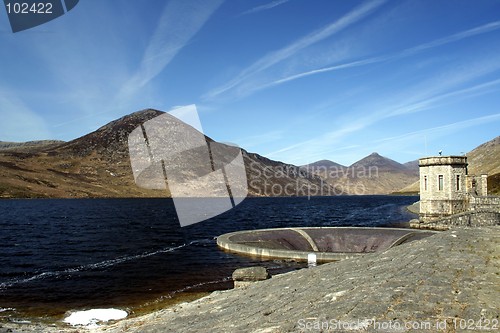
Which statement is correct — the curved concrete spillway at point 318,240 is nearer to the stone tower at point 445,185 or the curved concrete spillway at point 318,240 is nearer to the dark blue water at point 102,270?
the dark blue water at point 102,270

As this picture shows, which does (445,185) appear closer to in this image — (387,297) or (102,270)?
(102,270)

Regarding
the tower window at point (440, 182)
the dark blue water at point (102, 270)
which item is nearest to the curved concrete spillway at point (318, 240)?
the dark blue water at point (102, 270)

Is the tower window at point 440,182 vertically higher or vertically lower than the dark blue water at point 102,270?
higher

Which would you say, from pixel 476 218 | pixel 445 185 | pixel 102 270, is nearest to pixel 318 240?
pixel 102 270

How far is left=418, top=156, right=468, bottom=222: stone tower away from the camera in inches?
2082

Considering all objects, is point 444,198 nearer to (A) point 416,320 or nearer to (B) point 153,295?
(B) point 153,295

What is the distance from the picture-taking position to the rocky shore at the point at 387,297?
6.34 meters

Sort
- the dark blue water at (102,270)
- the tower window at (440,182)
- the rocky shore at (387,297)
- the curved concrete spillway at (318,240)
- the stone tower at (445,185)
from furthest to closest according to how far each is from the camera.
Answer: the tower window at (440,182)
the stone tower at (445,185)
the curved concrete spillway at (318,240)
the dark blue water at (102,270)
the rocky shore at (387,297)

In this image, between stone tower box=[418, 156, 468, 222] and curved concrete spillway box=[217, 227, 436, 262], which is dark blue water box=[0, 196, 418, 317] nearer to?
curved concrete spillway box=[217, 227, 436, 262]

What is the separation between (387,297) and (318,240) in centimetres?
3153

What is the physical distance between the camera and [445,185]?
53.6m

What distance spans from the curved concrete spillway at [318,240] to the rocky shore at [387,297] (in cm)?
2154

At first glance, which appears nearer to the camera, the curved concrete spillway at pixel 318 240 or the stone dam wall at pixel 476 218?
the curved concrete spillway at pixel 318 240

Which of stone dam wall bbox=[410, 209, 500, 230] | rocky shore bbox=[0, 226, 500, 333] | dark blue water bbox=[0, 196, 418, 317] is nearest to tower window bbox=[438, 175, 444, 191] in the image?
stone dam wall bbox=[410, 209, 500, 230]
